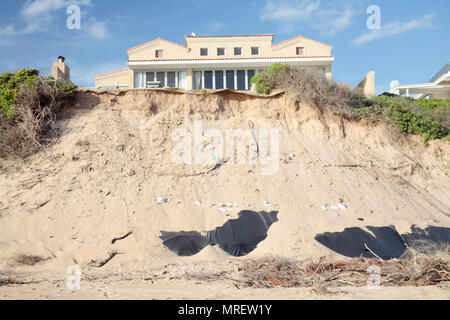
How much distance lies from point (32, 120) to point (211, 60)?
36.7 feet

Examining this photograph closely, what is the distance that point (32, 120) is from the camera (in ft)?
37.1

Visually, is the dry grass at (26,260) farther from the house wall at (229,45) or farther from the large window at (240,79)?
the house wall at (229,45)

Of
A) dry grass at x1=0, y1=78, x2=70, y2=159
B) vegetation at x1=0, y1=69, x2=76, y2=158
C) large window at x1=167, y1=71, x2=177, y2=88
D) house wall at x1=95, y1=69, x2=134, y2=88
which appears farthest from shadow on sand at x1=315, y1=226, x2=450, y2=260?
house wall at x1=95, y1=69, x2=134, y2=88

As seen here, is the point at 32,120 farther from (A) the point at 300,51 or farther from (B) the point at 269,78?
(A) the point at 300,51

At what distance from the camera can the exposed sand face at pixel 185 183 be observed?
8.49m

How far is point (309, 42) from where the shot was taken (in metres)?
21.5

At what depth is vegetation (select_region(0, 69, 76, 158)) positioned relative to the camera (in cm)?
1094

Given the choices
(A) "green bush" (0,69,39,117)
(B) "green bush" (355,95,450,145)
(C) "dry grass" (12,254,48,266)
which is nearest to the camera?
(C) "dry grass" (12,254,48,266)

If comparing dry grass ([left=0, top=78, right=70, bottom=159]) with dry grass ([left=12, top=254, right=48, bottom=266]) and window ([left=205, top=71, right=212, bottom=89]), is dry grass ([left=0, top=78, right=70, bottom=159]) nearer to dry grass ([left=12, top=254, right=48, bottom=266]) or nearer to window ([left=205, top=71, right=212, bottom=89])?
dry grass ([left=12, top=254, right=48, bottom=266])

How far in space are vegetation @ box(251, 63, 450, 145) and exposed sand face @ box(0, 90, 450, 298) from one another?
414 millimetres

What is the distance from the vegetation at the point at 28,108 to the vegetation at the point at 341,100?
24.6 ft

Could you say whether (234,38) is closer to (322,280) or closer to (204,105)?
(204,105)

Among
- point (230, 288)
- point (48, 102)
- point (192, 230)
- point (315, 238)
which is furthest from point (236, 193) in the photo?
point (48, 102)

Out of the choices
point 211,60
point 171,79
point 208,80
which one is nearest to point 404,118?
point 208,80
